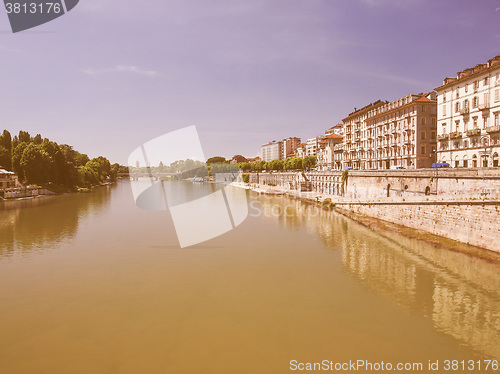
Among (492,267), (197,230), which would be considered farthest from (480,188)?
(197,230)

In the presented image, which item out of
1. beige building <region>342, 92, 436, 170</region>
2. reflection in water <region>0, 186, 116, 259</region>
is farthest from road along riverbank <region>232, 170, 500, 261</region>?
reflection in water <region>0, 186, 116, 259</region>

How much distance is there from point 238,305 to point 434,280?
49.3 ft

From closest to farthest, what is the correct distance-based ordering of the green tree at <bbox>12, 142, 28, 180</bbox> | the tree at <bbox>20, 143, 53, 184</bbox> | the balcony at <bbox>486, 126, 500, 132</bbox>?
the balcony at <bbox>486, 126, 500, 132</bbox> < the tree at <bbox>20, 143, 53, 184</bbox> < the green tree at <bbox>12, 142, 28, 180</bbox>

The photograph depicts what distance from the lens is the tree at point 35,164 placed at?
89.4 m

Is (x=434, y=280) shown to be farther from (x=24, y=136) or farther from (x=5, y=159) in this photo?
(x=24, y=136)

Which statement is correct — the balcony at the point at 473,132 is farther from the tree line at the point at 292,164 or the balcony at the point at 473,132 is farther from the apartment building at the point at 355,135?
the tree line at the point at 292,164

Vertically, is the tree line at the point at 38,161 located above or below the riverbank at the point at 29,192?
above

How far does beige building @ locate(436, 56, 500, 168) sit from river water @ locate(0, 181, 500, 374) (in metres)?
27.3

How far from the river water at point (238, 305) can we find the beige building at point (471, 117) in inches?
1076

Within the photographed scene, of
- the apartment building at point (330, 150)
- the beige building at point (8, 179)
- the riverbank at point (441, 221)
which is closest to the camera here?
the riverbank at point (441, 221)

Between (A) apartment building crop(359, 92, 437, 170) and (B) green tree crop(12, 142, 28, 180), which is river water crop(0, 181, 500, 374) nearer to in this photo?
(A) apartment building crop(359, 92, 437, 170)

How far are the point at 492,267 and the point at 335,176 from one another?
5177 cm

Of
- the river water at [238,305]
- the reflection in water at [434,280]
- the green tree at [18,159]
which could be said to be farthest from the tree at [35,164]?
the reflection in water at [434,280]

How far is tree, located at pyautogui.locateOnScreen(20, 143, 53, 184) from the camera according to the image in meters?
89.4
